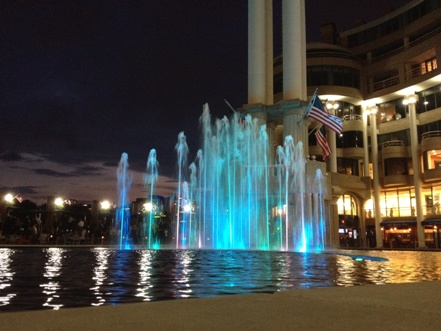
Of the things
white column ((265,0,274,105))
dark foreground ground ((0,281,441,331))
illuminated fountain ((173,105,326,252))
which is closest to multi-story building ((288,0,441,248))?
white column ((265,0,274,105))

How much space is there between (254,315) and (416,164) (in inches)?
1862

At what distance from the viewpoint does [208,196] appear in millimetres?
34875

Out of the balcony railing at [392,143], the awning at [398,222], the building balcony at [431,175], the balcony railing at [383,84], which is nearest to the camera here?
the building balcony at [431,175]

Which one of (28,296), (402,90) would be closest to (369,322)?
(28,296)

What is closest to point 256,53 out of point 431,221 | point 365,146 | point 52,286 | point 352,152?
point 352,152

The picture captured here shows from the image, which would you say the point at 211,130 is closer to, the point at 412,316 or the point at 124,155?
the point at 124,155

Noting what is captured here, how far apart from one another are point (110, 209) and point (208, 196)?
32.7 ft

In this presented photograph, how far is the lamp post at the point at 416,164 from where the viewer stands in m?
46.2

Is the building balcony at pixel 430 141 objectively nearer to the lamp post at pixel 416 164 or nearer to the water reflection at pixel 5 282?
the lamp post at pixel 416 164

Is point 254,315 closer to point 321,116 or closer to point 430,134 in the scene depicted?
point 321,116

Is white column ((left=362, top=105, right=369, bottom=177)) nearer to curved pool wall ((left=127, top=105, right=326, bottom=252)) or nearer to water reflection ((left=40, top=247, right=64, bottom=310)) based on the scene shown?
curved pool wall ((left=127, top=105, right=326, bottom=252))

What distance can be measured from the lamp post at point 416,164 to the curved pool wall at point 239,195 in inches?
623

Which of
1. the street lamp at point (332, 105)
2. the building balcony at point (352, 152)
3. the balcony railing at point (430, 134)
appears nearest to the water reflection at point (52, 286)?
the balcony railing at point (430, 134)

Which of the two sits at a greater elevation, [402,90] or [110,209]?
[402,90]
